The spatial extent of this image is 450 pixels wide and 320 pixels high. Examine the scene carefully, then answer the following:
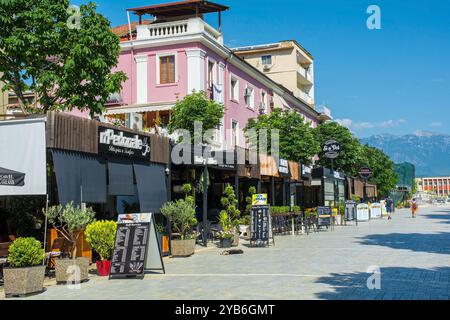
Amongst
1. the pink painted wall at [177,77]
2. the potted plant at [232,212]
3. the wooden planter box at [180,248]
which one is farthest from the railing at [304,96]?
the wooden planter box at [180,248]

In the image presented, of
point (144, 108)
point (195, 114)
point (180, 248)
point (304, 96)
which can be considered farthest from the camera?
point (304, 96)

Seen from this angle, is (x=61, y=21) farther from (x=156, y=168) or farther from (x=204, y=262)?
(x=204, y=262)

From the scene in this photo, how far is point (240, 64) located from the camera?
112ft

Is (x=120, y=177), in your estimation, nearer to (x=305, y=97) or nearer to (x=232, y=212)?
(x=232, y=212)

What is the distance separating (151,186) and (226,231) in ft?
13.6

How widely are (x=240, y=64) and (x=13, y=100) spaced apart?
1386 cm

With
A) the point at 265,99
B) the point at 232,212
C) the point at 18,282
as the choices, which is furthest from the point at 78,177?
the point at 265,99

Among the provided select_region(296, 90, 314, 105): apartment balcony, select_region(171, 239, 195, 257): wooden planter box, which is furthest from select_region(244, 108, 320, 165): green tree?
select_region(171, 239, 195, 257): wooden planter box

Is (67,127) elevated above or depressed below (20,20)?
below

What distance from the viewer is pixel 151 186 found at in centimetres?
1551

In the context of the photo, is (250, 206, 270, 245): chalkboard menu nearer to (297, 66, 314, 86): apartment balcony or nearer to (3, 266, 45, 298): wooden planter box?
(3, 266, 45, 298): wooden planter box

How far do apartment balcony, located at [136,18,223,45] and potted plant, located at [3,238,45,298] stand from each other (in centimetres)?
2047
